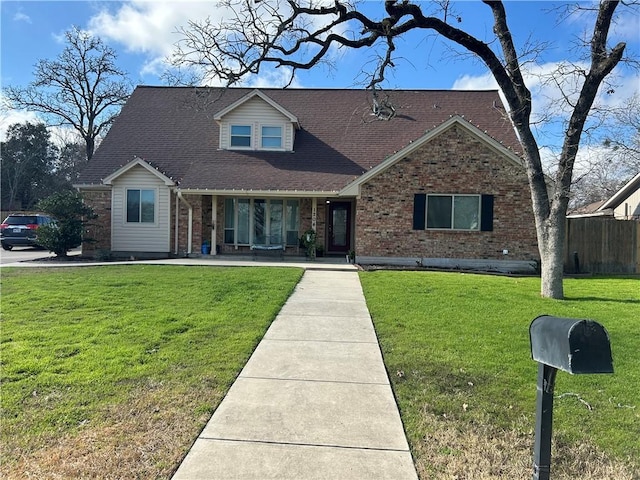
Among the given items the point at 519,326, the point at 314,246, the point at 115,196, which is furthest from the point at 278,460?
the point at 115,196

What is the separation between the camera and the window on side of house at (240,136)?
60.3ft

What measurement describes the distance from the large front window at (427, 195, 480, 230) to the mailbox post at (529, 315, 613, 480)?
1300 centimetres

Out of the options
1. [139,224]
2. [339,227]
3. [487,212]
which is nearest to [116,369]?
[487,212]

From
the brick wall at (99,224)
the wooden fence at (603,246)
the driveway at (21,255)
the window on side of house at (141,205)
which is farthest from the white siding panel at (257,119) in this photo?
the wooden fence at (603,246)

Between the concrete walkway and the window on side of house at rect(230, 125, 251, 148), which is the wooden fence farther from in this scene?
the window on side of house at rect(230, 125, 251, 148)

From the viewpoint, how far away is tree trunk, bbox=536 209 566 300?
9492 mm

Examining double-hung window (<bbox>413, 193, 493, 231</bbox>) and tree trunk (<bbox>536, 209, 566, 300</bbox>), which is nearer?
tree trunk (<bbox>536, 209, 566, 300</bbox>)

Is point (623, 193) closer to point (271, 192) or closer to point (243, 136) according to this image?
point (271, 192)

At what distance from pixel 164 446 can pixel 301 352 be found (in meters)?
2.44

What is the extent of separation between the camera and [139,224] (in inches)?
671

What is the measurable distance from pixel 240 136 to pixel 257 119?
1019 millimetres

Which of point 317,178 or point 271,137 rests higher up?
point 271,137

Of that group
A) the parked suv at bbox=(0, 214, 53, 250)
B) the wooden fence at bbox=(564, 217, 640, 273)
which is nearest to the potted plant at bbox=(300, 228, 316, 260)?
the wooden fence at bbox=(564, 217, 640, 273)

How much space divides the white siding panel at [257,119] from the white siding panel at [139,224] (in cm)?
387
